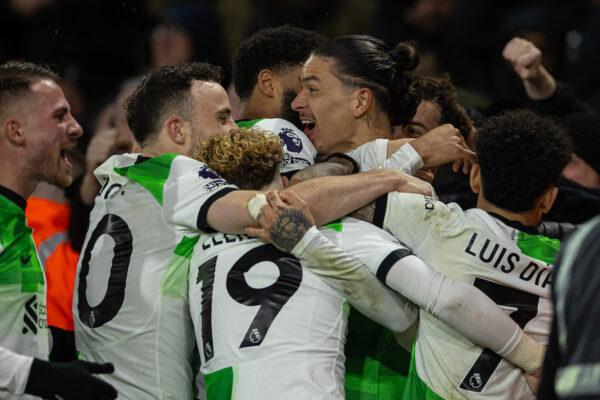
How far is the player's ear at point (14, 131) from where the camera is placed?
12.3ft

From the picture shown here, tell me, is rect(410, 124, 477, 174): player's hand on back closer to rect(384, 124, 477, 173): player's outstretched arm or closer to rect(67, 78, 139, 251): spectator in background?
rect(384, 124, 477, 173): player's outstretched arm

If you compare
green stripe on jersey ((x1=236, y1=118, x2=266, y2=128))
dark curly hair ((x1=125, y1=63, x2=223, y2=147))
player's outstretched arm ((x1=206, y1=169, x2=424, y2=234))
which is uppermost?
dark curly hair ((x1=125, y1=63, x2=223, y2=147))

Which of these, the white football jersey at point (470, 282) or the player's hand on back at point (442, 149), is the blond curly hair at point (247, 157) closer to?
the white football jersey at point (470, 282)

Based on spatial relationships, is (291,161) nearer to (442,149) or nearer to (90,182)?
(442,149)

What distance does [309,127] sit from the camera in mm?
4172

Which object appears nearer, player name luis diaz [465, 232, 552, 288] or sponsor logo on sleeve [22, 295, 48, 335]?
player name luis diaz [465, 232, 552, 288]

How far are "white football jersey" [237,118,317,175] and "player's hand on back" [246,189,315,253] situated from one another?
610 millimetres

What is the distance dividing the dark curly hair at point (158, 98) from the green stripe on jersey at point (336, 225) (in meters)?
0.96

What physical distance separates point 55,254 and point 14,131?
149 centimetres

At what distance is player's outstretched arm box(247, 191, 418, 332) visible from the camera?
2953 mm

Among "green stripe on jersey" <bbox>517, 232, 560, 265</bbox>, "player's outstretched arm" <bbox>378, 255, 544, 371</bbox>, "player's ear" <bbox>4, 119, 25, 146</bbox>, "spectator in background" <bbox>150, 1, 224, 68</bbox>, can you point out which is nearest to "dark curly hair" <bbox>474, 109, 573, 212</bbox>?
"green stripe on jersey" <bbox>517, 232, 560, 265</bbox>

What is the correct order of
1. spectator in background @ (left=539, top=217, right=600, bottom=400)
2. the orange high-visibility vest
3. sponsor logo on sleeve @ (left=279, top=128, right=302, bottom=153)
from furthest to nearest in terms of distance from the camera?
the orange high-visibility vest → sponsor logo on sleeve @ (left=279, top=128, right=302, bottom=153) → spectator in background @ (left=539, top=217, right=600, bottom=400)

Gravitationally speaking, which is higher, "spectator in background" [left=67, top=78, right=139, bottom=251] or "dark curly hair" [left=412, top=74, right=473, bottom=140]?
"dark curly hair" [left=412, top=74, right=473, bottom=140]

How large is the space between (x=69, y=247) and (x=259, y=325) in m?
2.60
